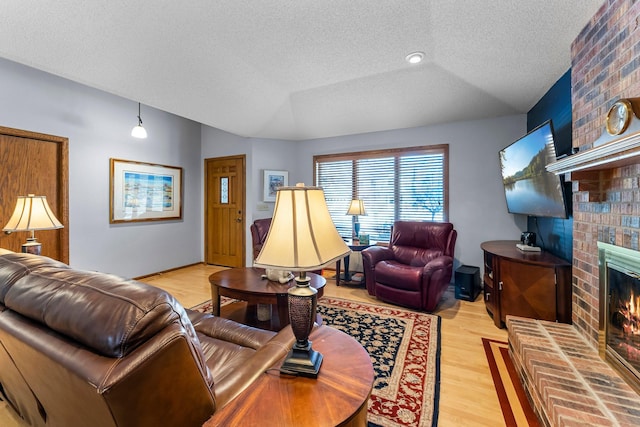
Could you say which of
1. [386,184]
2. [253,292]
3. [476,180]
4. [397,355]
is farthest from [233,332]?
[476,180]

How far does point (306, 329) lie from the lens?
949mm

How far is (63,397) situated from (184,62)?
9.28 ft

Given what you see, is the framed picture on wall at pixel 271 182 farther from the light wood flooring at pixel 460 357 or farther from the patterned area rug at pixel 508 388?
the patterned area rug at pixel 508 388

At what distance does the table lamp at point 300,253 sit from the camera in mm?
929

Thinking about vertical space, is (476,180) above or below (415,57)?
below

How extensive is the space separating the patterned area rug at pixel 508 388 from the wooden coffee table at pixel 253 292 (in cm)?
138

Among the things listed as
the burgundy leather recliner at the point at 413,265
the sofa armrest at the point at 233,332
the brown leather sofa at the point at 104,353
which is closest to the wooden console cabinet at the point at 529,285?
the burgundy leather recliner at the point at 413,265

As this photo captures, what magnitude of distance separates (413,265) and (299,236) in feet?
9.48

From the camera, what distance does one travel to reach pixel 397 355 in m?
2.15

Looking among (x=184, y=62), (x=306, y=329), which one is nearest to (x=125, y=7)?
(x=184, y=62)

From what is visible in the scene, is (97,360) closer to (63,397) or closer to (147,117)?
(63,397)

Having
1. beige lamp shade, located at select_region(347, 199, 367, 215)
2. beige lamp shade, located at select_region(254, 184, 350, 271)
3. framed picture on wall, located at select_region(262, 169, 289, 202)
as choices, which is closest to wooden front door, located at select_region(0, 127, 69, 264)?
framed picture on wall, located at select_region(262, 169, 289, 202)

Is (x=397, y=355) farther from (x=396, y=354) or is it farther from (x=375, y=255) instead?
(x=375, y=255)

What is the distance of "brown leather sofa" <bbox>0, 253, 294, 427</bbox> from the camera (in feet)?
2.24
